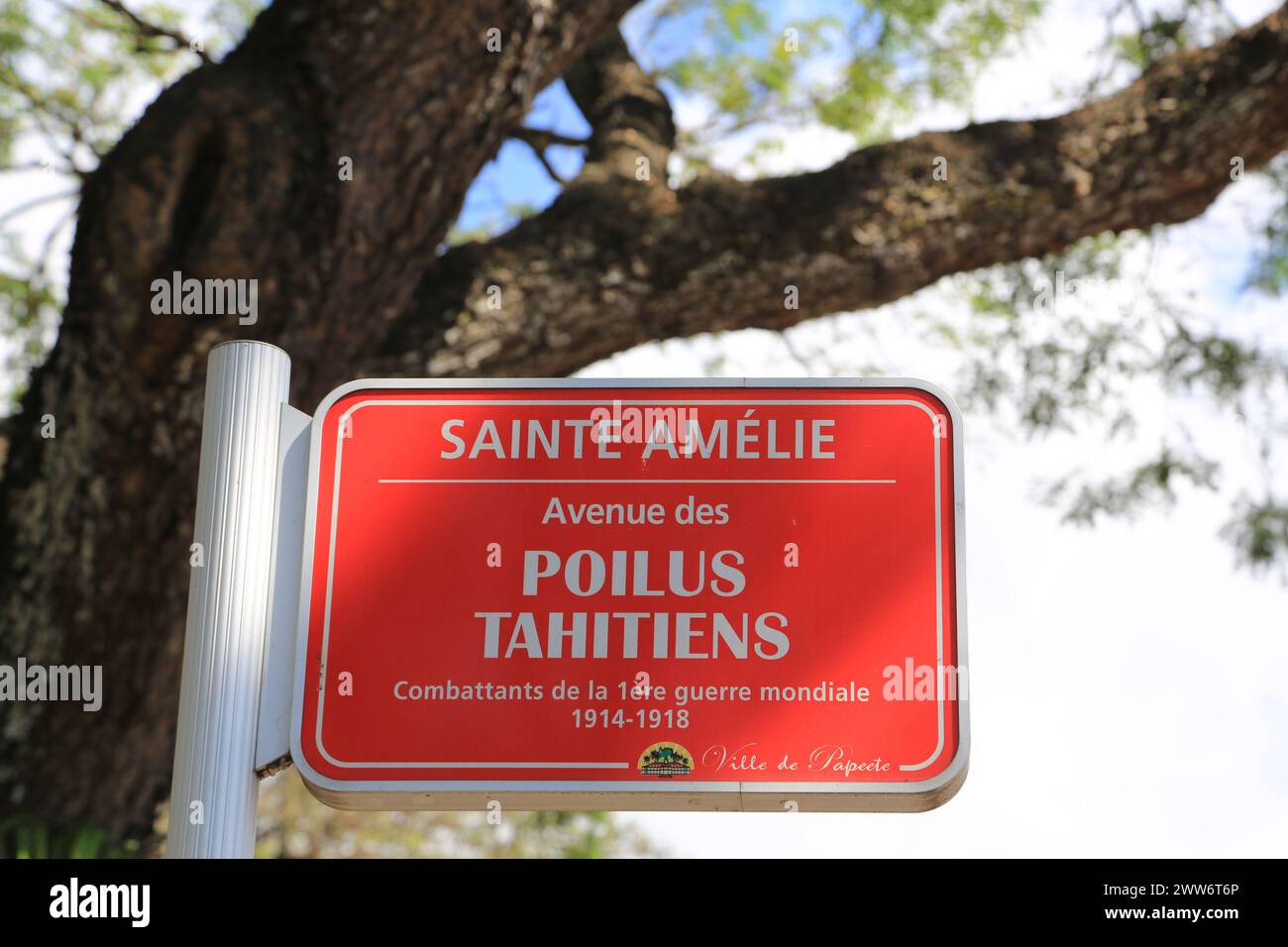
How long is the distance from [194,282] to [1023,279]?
365 centimetres

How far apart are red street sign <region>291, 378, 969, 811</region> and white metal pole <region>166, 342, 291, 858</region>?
0.20 feet

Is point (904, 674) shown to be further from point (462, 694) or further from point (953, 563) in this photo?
point (462, 694)

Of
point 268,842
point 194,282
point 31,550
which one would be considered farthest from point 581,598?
point 268,842

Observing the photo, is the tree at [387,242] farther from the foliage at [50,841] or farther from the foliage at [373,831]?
the foliage at [373,831]

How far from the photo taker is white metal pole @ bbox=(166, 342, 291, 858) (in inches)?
60.6

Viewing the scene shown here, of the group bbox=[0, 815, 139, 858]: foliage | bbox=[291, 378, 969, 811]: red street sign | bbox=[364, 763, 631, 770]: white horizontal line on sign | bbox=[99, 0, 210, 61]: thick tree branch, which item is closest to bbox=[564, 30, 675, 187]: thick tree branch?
bbox=[99, 0, 210, 61]: thick tree branch

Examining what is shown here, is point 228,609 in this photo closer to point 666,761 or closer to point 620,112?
point 666,761

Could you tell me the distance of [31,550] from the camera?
3.69 m

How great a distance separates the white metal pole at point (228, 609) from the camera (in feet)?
5.05

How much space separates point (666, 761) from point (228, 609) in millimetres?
540

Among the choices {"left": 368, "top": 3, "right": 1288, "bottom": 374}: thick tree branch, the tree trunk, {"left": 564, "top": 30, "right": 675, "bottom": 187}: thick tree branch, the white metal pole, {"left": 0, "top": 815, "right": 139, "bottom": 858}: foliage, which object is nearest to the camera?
the white metal pole

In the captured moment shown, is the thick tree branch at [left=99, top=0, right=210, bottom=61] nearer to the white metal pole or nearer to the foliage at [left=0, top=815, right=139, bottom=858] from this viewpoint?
the foliage at [left=0, top=815, right=139, bottom=858]

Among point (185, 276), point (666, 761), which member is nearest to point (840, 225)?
point (185, 276)

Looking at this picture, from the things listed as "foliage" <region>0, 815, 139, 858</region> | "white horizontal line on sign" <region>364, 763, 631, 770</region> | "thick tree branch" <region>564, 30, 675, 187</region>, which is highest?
"thick tree branch" <region>564, 30, 675, 187</region>
